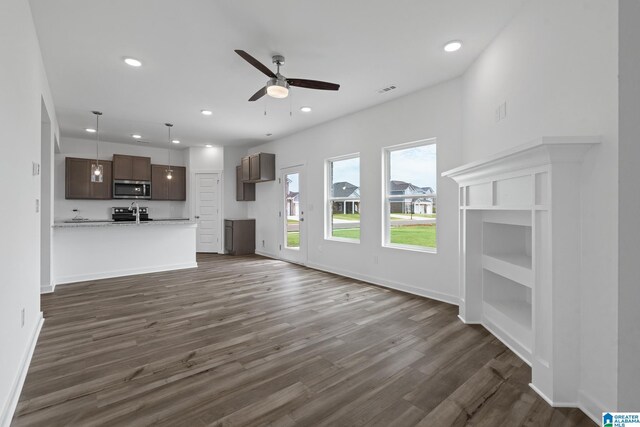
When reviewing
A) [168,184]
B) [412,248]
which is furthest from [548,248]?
[168,184]

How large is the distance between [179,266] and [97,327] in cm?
309

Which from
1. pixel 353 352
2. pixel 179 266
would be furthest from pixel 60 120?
pixel 353 352

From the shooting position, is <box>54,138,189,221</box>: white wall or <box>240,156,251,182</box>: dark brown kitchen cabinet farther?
<box>240,156,251,182</box>: dark brown kitchen cabinet

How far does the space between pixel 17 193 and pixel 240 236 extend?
5.94m

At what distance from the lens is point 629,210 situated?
1.63m

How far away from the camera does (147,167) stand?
26.1 ft

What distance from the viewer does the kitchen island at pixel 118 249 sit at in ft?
16.4

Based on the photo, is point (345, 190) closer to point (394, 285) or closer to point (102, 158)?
point (394, 285)

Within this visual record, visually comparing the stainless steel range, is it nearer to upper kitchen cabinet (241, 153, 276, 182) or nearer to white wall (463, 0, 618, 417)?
upper kitchen cabinet (241, 153, 276, 182)

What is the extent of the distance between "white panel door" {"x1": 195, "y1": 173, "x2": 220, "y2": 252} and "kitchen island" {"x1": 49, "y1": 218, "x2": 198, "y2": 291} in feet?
6.58

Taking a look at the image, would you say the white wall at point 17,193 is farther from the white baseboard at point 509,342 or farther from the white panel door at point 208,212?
the white panel door at point 208,212

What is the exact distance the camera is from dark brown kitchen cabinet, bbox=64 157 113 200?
7.11 m

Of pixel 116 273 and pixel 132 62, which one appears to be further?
pixel 116 273

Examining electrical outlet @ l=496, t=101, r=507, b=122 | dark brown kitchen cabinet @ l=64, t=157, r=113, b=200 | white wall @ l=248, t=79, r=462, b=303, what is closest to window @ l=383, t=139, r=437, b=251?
white wall @ l=248, t=79, r=462, b=303
